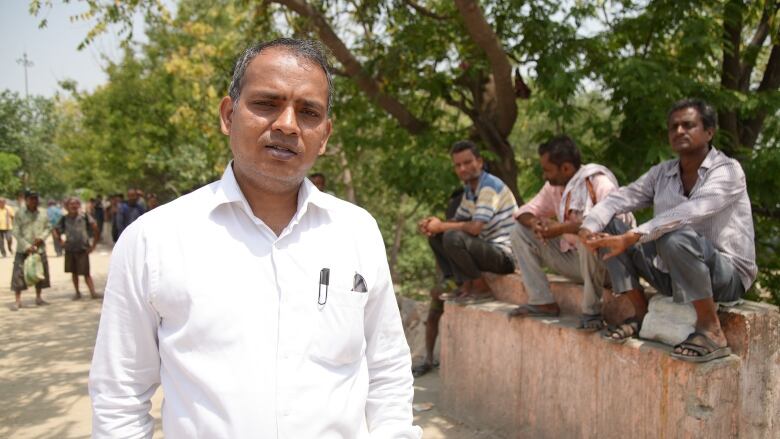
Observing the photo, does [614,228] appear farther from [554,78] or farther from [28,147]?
[28,147]

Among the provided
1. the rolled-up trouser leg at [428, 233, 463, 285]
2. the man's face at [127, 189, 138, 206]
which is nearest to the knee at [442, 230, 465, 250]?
the rolled-up trouser leg at [428, 233, 463, 285]

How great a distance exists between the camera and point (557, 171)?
14.1 ft

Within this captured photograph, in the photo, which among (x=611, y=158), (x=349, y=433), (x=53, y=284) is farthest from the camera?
(x=53, y=284)

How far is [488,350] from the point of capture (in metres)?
4.73

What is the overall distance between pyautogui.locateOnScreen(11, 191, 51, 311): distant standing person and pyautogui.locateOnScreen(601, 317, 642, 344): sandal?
30.3 feet

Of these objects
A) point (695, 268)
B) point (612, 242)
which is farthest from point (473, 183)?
point (695, 268)

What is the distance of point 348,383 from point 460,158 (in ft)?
11.9

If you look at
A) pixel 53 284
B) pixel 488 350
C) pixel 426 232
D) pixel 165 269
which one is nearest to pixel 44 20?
pixel 426 232

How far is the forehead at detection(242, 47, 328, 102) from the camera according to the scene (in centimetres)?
154

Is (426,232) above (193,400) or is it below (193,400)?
above

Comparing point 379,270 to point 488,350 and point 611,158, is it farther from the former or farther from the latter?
point 611,158

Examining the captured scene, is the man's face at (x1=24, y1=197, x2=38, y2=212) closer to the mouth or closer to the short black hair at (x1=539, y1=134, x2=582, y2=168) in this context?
the short black hair at (x1=539, y1=134, x2=582, y2=168)

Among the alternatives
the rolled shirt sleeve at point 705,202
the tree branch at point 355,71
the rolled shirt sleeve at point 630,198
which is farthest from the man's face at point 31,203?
the rolled shirt sleeve at point 705,202

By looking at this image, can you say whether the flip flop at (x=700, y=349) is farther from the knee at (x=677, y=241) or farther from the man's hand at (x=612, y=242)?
the man's hand at (x=612, y=242)
